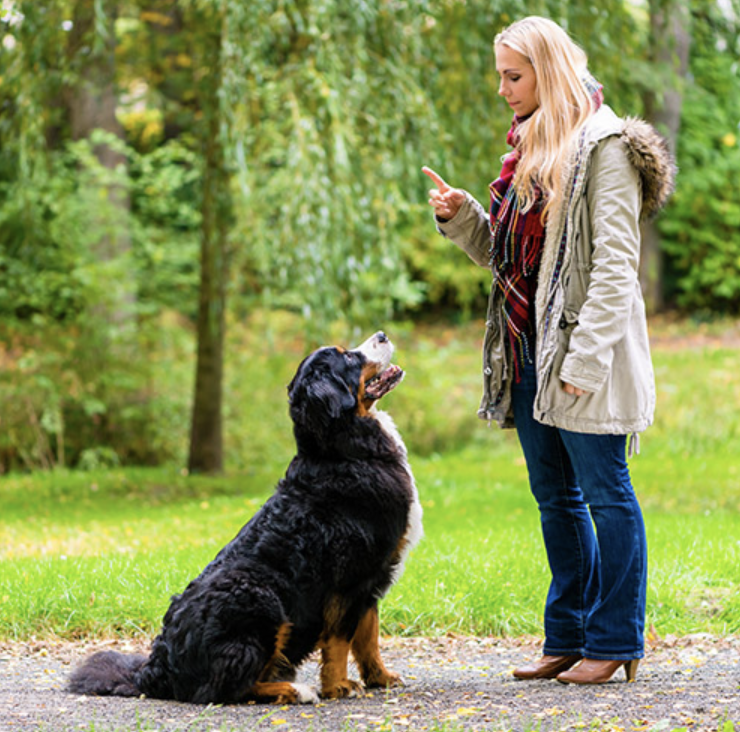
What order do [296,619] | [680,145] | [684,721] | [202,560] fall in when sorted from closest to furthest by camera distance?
[684,721]
[296,619]
[202,560]
[680,145]

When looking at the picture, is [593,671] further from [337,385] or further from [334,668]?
[337,385]

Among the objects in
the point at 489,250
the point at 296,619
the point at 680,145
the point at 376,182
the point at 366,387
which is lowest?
the point at 296,619

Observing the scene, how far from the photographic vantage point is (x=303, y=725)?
10.9 feet

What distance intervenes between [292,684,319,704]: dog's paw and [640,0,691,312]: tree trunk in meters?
2.12

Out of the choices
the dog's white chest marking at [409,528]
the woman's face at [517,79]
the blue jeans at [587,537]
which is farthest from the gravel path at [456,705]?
the woman's face at [517,79]

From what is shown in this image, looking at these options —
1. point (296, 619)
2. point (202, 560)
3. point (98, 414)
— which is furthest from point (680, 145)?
point (296, 619)

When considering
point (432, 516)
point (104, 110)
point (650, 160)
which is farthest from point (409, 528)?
point (104, 110)

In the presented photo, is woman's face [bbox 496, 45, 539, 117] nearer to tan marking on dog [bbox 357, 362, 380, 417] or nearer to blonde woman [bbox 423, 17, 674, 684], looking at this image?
blonde woman [bbox 423, 17, 674, 684]

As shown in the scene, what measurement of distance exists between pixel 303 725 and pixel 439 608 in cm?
182

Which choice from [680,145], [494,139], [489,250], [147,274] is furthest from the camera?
[680,145]

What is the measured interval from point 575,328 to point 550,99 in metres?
0.82

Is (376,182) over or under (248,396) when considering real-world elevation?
over

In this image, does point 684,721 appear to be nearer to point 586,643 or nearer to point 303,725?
point 586,643

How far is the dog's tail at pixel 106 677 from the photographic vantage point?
3.86 m
